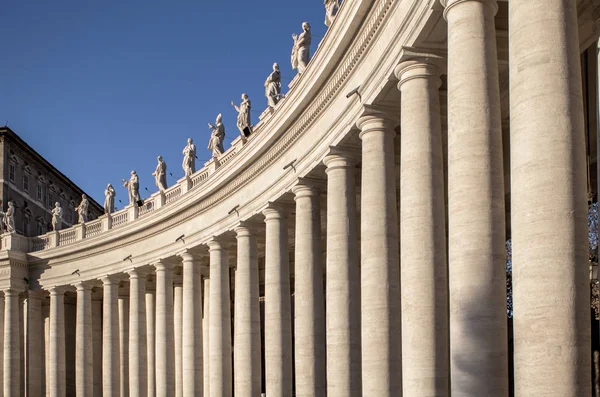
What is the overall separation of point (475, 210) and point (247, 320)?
2499 inches

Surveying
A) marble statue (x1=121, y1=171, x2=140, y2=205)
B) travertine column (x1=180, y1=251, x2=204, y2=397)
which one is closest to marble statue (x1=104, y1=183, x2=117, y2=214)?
marble statue (x1=121, y1=171, x2=140, y2=205)

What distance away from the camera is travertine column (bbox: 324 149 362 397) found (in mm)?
76250

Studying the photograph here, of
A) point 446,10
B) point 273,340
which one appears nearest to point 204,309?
point 273,340

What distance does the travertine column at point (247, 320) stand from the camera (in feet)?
348

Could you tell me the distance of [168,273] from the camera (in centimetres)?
13600

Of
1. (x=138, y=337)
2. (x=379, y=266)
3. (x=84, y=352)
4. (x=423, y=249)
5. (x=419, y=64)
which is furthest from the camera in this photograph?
(x=84, y=352)

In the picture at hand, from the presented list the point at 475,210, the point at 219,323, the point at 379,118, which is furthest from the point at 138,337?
the point at 475,210

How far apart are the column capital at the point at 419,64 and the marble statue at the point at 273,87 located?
47152mm

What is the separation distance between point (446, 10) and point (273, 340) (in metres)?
54.3

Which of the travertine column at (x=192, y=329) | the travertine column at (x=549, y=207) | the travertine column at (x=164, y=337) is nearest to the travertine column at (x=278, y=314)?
the travertine column at (x=192, y=329)

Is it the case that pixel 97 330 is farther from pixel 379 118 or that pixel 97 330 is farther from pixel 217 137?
pixel 379 118

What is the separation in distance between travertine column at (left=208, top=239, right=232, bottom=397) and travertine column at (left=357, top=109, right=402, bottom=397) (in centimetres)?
5128

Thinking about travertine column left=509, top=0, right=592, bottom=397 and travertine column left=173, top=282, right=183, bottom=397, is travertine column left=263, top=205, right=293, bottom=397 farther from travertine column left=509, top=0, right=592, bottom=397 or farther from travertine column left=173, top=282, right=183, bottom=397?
travertine column left=509, top=0, right=592, bottom=397

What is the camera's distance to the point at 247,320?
107125 mm
